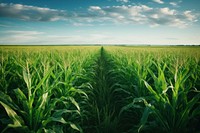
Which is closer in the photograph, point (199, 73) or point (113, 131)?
point (113, 131)

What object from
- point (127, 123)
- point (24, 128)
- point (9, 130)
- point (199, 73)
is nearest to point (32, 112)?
point (24, 128)

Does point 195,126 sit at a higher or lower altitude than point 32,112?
lower

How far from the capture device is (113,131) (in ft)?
9.55

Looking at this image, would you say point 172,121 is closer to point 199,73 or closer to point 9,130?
point 199,73

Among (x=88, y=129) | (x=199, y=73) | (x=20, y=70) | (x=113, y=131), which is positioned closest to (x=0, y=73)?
(x=20, y=70)

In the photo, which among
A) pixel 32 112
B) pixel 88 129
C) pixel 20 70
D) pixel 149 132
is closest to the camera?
pixel 32 112

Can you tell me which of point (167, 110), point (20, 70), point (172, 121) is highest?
point (20, 70)

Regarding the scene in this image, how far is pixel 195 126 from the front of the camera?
8.93ft

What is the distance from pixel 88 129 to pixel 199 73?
284 centimetres

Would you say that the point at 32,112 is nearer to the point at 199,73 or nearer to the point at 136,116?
the point at 136,116

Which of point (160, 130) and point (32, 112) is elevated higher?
point (32, 112)

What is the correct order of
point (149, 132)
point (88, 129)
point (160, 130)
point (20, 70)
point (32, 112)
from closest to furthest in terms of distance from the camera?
point (32, 112) < point (160, 130) < point (149, 132) < point (88, 129) < point (20, 70)

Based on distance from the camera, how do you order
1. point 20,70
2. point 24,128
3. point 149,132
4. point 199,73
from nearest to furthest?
1. point 24,128
2. point 149,132
3. point 199,73
4. point 20,70

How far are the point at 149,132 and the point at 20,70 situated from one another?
3.32 meters
